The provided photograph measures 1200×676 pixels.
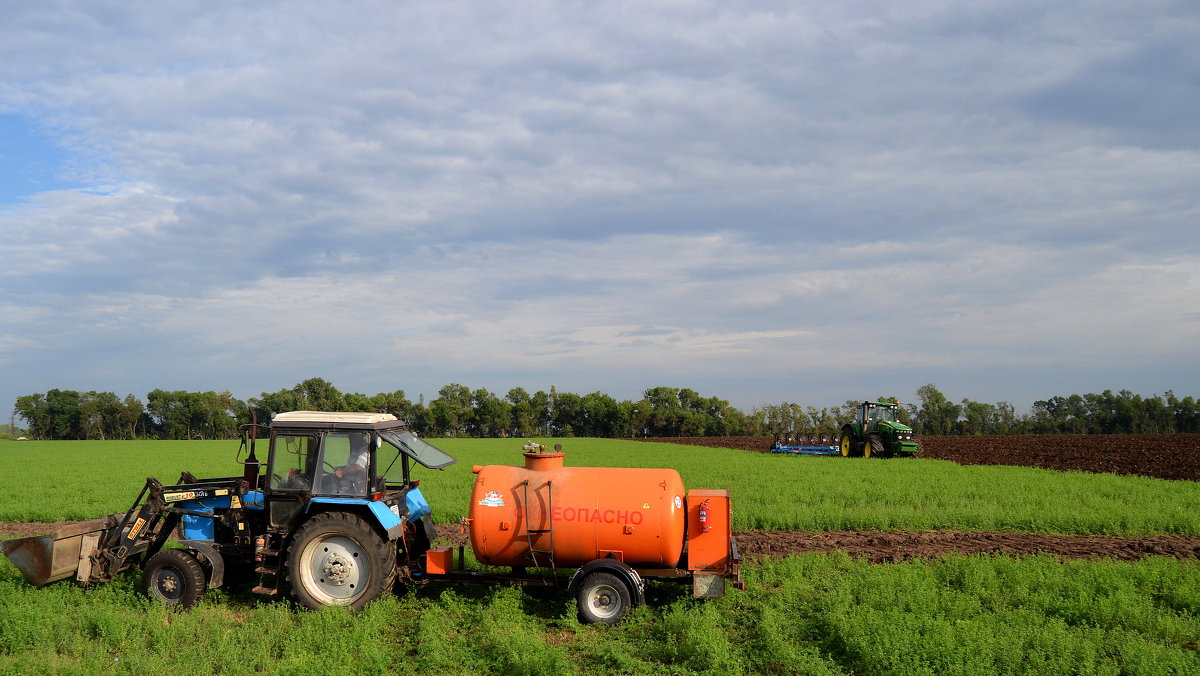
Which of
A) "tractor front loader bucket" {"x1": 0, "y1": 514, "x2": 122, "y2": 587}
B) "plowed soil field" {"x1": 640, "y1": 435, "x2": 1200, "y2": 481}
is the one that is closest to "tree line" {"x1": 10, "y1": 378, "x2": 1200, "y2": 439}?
"plowed soil field" {"x1": 640, "y1": 435, "x2": 1200, "y2": 481}

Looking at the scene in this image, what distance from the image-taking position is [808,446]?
119ft

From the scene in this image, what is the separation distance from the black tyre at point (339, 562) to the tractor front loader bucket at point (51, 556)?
3.00 m

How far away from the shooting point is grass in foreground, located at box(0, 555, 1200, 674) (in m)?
6.97

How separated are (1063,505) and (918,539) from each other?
536 centimetres

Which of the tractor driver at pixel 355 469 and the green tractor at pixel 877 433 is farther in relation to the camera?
the green tractor at pixel 877 433

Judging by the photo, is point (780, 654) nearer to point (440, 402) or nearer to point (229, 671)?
point (229, 671)

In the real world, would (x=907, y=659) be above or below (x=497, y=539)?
below

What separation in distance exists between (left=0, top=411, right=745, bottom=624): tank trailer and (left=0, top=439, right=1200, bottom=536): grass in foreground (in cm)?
627

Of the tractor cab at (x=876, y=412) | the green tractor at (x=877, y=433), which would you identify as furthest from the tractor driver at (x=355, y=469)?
the tractor cab at (x=876, y=412)

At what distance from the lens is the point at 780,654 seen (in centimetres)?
716

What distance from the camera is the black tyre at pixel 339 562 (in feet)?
28.5

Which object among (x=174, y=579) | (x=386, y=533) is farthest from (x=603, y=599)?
(x=174, y=579)

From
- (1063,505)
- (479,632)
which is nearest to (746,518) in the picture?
(1063,505)

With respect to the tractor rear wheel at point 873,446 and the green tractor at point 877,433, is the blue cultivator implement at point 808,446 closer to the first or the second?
the green tractor at point 877,433
